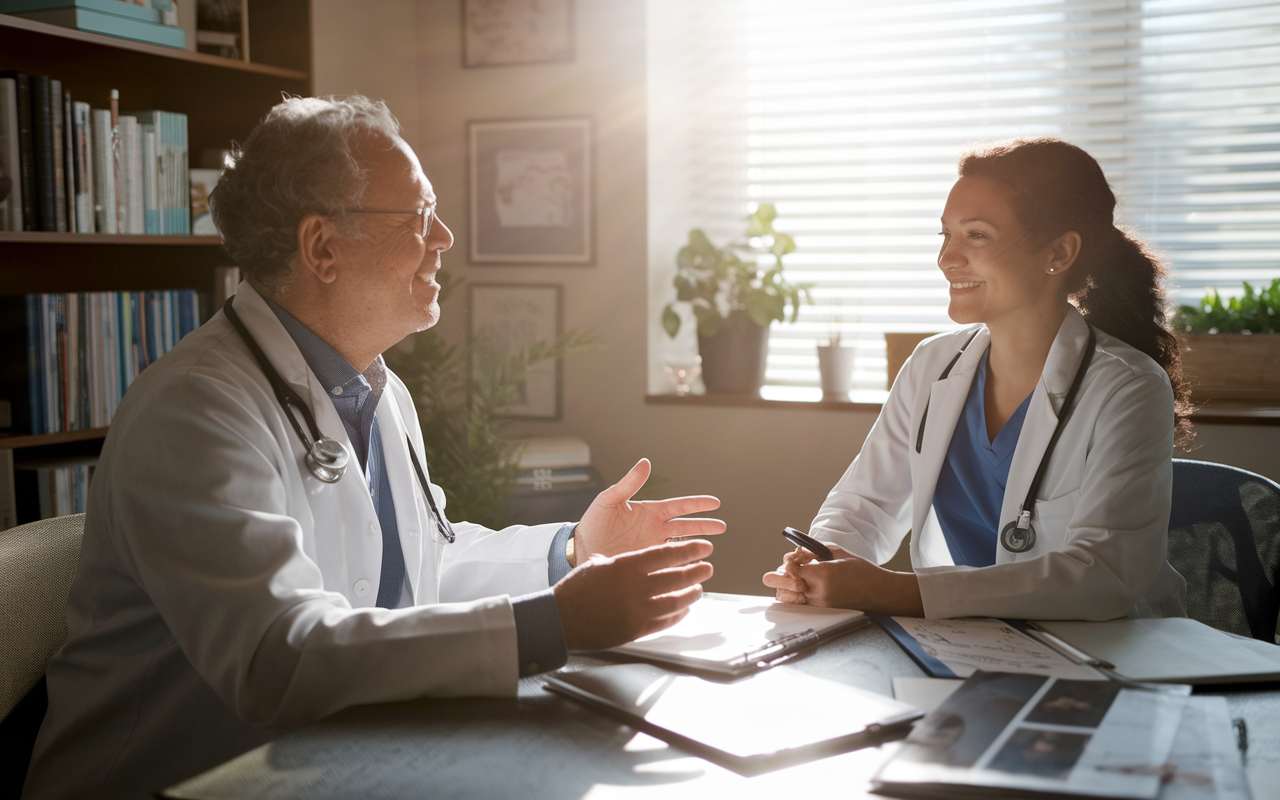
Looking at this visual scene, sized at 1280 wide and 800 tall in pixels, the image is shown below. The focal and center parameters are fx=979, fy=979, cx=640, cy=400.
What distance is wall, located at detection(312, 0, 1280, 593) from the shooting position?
298 cm

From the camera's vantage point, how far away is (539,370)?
3.25 meters

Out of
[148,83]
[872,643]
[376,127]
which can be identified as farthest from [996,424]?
[148,83]

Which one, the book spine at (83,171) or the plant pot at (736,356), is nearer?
the book spine at (83,171)

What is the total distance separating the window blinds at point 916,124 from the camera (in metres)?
2.80

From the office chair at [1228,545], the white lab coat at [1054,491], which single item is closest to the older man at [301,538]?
the white lab coat at [1054,491]

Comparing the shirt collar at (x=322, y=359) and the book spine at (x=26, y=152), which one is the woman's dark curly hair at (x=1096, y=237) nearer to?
the shirt collar at (x=322, y=359)

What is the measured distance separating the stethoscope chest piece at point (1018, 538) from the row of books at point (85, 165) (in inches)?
82.4

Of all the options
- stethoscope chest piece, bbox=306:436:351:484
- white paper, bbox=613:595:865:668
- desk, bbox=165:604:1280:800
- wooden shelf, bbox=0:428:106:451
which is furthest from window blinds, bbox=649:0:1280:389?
desk, bbox=165:604:1280:800

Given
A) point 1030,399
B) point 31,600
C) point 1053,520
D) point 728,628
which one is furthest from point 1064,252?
point 31,600

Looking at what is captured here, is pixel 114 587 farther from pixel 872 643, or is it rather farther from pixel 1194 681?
pixel 1194 681

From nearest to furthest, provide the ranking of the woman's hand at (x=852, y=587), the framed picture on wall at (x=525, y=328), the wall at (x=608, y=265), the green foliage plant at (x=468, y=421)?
the woman's hand at (x=852, y=587) → the green foliage plant at (x=468, y=421) → the wall at (x=608, y=265) → the framed picture on wall at (x=525, y=328)

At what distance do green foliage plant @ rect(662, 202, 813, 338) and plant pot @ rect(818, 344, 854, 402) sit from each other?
154 mm

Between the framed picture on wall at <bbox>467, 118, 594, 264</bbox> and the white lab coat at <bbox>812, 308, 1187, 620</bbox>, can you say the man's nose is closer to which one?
the white lab coat at <bbox>812, 308, 1187, 620</bbox>

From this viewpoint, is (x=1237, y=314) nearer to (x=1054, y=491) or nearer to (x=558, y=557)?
(x=1054, y=491)
